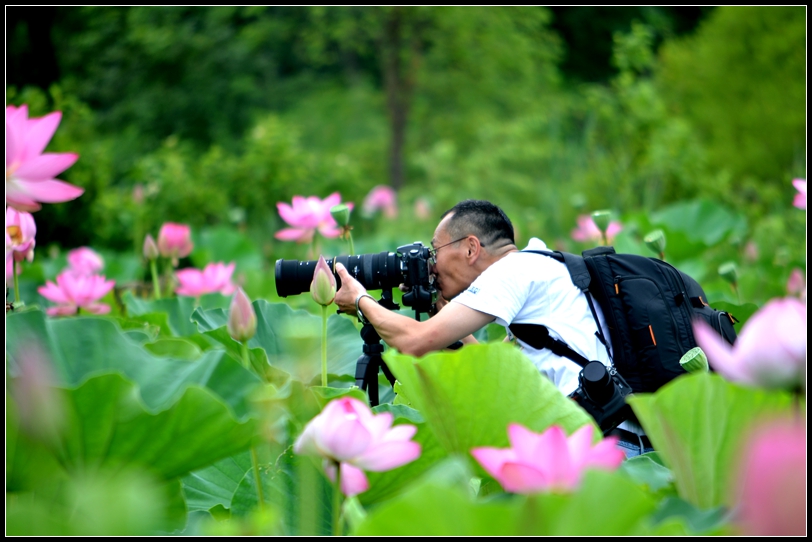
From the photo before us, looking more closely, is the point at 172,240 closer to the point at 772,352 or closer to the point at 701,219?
the point at 772,352

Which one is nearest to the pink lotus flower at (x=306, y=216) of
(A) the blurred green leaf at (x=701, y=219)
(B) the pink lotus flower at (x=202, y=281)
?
(B) the pink lotus flower at (x=202, y=281)

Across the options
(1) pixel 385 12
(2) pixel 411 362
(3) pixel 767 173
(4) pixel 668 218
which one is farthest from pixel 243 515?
(1) pixel 385 12

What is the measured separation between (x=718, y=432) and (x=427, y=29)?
412 inches

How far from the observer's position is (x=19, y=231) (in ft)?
5.40

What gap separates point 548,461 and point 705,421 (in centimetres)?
24

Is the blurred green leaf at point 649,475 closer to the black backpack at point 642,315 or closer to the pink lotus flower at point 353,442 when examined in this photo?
the pink lotus flower at point 353,442

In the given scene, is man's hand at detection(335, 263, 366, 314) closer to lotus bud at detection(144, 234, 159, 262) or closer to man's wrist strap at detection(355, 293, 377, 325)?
man's wrist strap at detection(355, 293, 377, 325)

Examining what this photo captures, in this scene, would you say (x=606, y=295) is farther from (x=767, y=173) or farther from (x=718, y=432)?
(x=767, y=173)

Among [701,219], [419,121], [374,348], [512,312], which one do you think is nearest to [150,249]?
[374,348]

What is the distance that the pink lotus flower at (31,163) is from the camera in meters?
0.85

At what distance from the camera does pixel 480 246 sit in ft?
6.51

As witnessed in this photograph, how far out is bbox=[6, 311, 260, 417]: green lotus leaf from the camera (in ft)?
3.28

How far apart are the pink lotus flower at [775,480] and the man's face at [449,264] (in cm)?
148

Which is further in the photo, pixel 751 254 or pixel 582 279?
pixel 751 254
